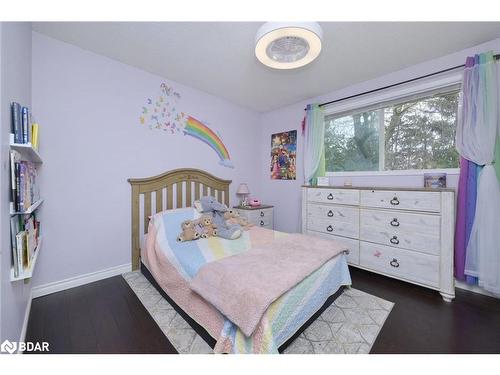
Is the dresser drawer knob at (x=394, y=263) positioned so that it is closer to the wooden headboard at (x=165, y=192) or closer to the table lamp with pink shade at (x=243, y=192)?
the table lamp with pink shade at (x=243, y=192)

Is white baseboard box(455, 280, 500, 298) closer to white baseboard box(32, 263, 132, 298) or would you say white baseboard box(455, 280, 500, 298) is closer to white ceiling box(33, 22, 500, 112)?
white ceiling box(33, 22, 500, 112)

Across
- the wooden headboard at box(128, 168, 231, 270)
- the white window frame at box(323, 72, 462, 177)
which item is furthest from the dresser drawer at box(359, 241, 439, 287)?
the wooden headboard at box(128, 168, 231, 270)

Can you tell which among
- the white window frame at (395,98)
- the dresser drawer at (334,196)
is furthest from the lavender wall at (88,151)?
the white window frame at (395,98)

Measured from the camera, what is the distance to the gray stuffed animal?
2255mm

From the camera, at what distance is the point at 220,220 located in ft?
8.32

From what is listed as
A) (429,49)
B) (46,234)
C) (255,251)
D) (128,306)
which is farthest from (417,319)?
(46,234)

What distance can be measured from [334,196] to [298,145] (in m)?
1.25

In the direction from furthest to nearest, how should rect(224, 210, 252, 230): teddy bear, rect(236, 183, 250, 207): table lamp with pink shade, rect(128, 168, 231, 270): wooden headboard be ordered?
rect(236, 183, 250, 207): table lamp with pink shade
rect(224, 210, 252, 230): teddy bear
rect(128, 168, 231, 270): wooden headboard

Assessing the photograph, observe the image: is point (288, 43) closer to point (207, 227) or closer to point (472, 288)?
point (207, 227)

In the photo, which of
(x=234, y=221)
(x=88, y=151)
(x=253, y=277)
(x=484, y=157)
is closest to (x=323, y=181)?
(x=234, y=221)

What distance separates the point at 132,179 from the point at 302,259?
6.89ft

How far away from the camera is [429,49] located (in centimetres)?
213

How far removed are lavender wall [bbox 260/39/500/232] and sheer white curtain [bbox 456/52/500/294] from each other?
0.80ft

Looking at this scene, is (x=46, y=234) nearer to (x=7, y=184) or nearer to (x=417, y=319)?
(x=7, y=184)
